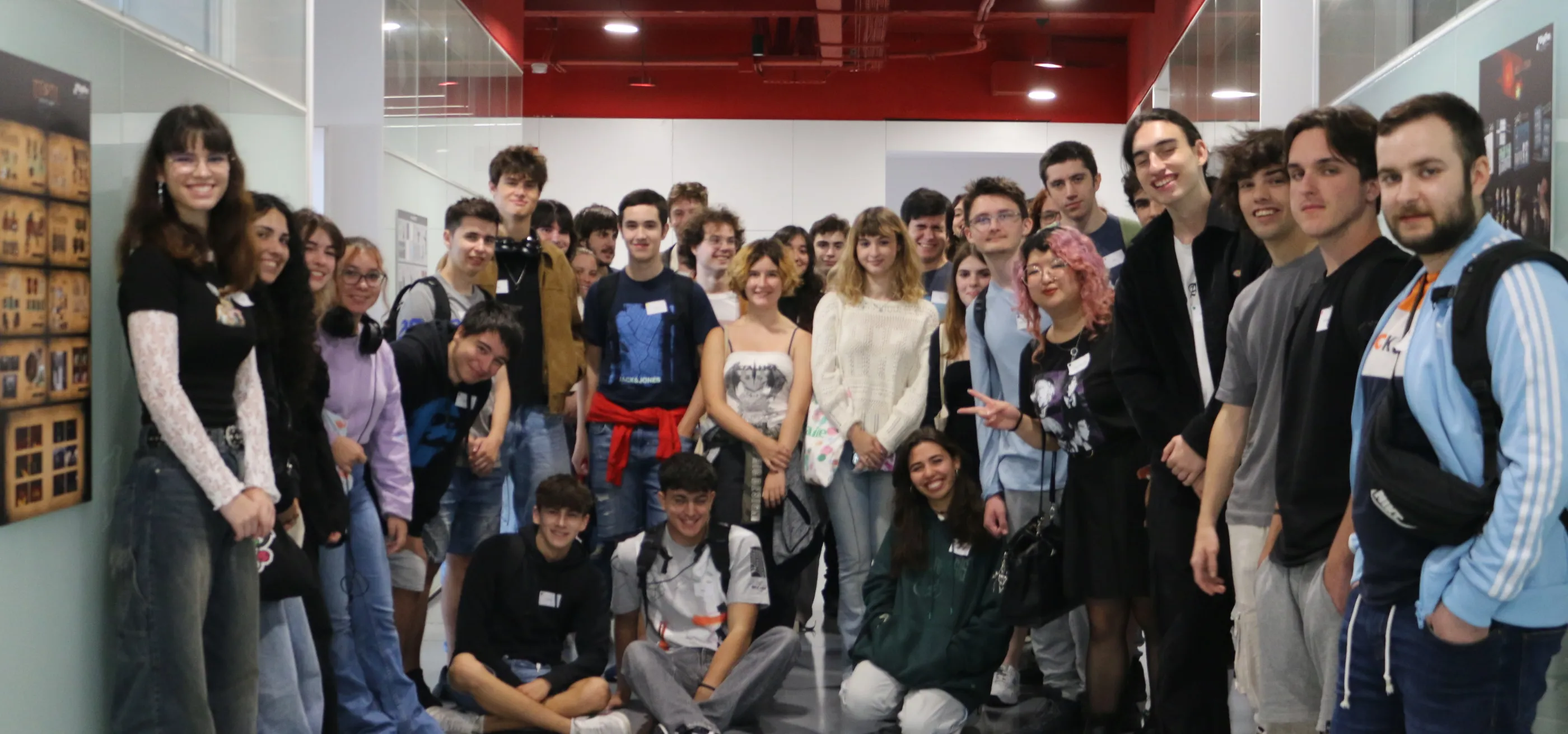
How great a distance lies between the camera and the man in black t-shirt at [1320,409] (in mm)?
2344

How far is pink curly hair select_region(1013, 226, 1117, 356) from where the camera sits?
372cm

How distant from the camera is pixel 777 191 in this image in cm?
1122

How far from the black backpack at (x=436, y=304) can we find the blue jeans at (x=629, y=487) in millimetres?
664

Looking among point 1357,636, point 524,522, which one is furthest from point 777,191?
point 1357,636

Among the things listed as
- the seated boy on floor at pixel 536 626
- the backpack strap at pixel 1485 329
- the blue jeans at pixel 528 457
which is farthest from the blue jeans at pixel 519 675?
the backpack strap at pixel 1485 329

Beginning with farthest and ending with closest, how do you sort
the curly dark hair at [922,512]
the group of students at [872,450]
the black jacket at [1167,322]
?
the curly dark hair at [922,512] → the black jacket at [1167,322] → the group of students at [872,450]

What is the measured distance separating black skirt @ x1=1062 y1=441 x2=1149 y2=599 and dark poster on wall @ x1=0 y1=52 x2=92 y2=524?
2459 millimetres

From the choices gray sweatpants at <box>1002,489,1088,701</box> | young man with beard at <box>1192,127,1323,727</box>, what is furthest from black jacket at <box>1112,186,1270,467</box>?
gray sweatpants at <box>1002,489,1088,701</box>

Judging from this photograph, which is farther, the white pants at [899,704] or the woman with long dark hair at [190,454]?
the white pants at [899,704]

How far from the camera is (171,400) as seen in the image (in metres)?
2.72

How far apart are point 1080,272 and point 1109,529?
2.40 feet

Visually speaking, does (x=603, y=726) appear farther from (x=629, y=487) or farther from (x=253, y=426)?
(x=253, y=426)

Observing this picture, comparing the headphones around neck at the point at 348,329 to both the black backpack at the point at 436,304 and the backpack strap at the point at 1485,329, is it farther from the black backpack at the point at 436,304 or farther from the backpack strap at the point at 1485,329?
the backpack strap at the point at 1485,329

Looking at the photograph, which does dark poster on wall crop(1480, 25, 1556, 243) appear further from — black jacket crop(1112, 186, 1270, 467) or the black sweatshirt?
the black sweatshirt
